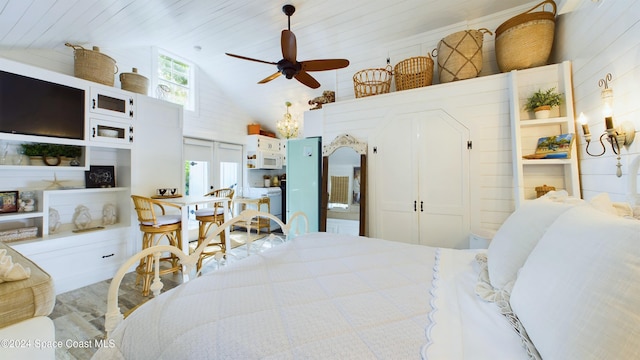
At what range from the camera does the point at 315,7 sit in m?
2.48

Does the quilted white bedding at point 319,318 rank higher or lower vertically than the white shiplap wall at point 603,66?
lower

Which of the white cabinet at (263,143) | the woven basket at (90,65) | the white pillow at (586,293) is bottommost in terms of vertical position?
the white pillow at (586,293)

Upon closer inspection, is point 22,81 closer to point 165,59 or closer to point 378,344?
point 165,59

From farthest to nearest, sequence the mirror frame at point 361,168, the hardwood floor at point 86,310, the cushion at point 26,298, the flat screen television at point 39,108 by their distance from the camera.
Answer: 1. the mirror frame at point 361,168
2. the flat screen television at point 39,108
3. the hardwood floor at point 86,310
4. the cushion at point 26,298

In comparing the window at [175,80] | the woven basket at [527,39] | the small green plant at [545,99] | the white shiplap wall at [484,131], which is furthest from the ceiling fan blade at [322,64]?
the window at [175,80]

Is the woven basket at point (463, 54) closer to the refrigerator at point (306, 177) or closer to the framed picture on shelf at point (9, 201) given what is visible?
the refrigerator at point (306, 177)

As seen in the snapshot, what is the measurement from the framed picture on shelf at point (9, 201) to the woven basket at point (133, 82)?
1678 mm

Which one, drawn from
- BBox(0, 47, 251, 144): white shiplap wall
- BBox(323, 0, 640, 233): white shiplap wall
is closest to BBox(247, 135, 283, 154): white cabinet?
BBox(0, 47, 251, 144): white shiplap wall

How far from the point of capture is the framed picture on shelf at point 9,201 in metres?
2.38

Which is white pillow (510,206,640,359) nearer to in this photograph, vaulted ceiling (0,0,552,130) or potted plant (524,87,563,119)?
potted plant (524,87,563,119)

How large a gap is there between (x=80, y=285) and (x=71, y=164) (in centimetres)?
142

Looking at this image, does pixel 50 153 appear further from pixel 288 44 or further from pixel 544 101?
pixel 544 101

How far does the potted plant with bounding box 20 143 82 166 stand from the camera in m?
2.54

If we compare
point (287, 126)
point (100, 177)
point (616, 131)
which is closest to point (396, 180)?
point (616, 131)
